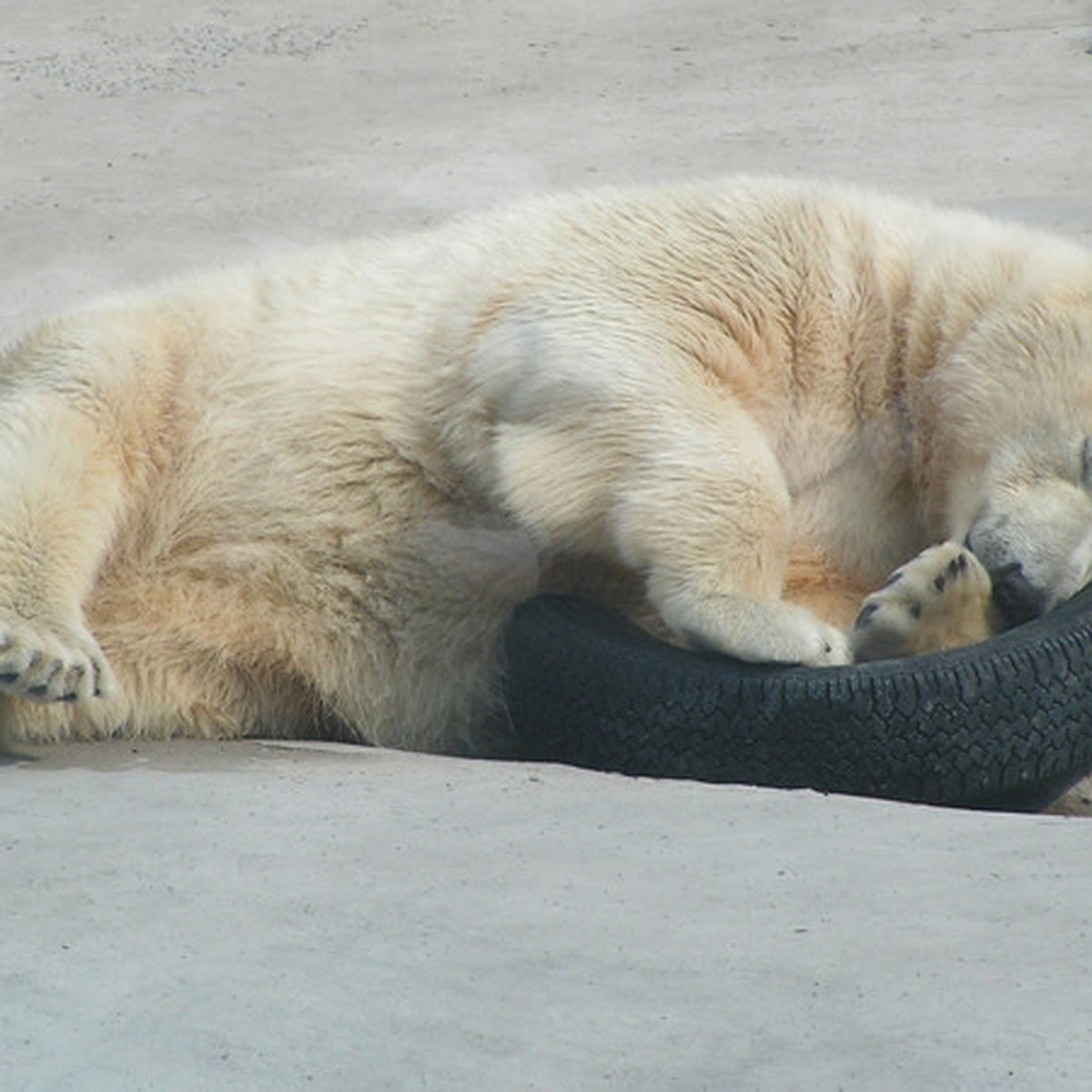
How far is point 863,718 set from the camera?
3.07 metres

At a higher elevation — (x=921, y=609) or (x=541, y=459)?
(x=541, y=459)

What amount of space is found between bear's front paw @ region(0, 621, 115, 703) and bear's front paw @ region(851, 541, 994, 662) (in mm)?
1185

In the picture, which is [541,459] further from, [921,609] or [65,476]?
[65,476]

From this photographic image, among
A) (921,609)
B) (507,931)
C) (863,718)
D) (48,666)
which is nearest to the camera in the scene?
(507,931)

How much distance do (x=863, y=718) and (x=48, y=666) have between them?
1226 millimetres

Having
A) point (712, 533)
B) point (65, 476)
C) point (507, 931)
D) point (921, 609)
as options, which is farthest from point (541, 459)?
point (507, 931)

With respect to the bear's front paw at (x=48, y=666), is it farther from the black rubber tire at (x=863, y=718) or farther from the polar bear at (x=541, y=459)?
the black rubber tire at (x=863, y=718)

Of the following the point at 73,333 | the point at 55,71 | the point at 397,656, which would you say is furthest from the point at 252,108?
the point at 397,656

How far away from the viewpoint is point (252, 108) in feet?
24.2

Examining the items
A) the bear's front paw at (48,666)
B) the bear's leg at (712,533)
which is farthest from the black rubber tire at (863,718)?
the bear's front paw at (48,666)

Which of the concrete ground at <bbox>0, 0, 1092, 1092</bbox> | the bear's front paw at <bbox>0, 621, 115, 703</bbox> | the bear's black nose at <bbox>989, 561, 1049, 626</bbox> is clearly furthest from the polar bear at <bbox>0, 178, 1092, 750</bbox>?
the concrete ground at <bbox>0, 0, 1092, 1092</bbox>

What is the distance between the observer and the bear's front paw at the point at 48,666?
10.4 ft

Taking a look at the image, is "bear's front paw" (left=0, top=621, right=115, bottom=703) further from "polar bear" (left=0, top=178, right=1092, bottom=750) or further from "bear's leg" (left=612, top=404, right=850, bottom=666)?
"bear's leg" (left=612, top=404, right=850, bottom=666)

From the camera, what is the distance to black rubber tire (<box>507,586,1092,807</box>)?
10.1 ft
